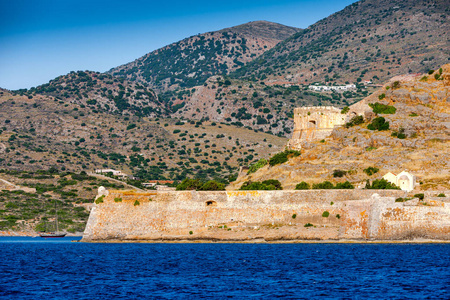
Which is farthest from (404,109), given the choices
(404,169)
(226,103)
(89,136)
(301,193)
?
(226,103)

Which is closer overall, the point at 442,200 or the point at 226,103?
the point at 442,200

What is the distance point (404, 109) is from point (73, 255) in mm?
38105

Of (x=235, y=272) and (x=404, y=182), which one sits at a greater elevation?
(x=404, y=182)

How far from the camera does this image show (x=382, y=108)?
83.3m

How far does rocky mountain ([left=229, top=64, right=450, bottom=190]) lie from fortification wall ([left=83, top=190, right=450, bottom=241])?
28.6 feet

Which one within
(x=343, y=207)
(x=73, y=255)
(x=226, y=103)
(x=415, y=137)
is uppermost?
(x=226, y=103)

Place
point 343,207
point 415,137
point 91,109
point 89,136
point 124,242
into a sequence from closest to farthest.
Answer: point 343,207 < point 124,242 < point 415,137 < point 89,136 < point 91,109

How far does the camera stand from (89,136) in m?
168

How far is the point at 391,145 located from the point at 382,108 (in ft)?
25.3

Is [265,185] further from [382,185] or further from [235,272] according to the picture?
[235,272]

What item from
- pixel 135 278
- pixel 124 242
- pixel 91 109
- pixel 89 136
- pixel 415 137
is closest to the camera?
pixel 135 278

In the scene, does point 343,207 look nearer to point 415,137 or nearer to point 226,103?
point 415,137

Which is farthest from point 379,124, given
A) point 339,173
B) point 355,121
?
point 339,173

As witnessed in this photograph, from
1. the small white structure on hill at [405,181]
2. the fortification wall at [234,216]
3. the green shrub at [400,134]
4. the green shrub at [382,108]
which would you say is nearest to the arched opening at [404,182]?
the small white structure on hill at [405,181]
